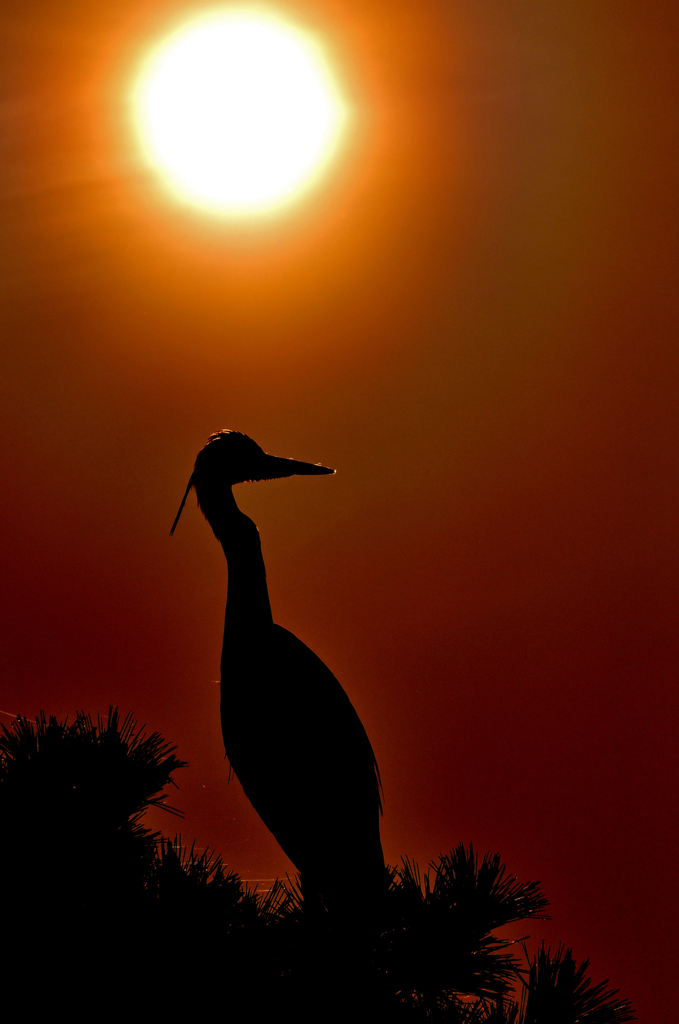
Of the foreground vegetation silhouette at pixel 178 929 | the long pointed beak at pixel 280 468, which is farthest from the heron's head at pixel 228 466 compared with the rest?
the foreground vegetation silhouette at pixel 178 929

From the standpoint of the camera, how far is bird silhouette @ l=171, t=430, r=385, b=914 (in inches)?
31.8

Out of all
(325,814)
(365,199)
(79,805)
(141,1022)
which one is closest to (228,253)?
(365,199)

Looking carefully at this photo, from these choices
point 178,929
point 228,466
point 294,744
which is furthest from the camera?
point 228,466

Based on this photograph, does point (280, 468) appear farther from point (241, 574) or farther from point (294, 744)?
point (294, 744)

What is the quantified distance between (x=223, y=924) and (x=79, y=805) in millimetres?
125

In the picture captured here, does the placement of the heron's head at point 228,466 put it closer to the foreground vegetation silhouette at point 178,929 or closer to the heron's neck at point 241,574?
the heron's neck at point 241,574

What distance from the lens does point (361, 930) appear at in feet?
1.64

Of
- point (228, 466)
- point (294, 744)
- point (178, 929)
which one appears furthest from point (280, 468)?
point (178, 929)

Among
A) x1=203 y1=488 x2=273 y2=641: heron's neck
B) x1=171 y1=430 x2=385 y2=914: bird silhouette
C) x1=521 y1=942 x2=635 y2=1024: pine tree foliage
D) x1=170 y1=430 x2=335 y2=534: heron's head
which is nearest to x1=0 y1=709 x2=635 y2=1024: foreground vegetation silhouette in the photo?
x1=521 y1=942 x2=635 y2=1024: pine tree foliage

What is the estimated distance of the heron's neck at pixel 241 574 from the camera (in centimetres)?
88

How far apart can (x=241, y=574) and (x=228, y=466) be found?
0.16 metres

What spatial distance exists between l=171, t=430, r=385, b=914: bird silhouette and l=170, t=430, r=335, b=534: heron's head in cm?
12

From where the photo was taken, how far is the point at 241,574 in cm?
90

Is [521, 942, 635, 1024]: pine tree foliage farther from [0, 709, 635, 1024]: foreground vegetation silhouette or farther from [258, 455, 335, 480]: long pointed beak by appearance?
[258, 455, 335, 480]: long pointed beak
